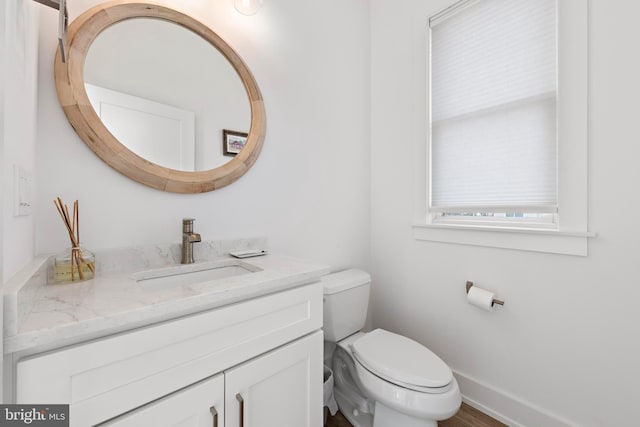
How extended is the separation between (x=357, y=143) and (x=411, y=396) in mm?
1483

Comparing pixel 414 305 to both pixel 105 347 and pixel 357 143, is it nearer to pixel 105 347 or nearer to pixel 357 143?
pixel 357 143

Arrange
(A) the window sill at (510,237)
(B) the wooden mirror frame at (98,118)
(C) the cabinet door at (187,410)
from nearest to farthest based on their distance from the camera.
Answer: (C) the cabinet door at (187,410) → (B) the wooden mirror frame at (98,118) → (A) the window sill at (510,237)

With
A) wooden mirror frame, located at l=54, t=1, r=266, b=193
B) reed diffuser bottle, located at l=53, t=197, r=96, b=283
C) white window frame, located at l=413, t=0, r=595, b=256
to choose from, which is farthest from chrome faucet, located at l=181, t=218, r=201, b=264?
white window frame, located at l=413, t=0, r=595, b=256

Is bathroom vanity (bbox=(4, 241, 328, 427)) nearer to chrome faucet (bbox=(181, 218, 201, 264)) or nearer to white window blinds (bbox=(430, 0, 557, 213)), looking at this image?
chrome faucet (bbox=(181, 218, 201, 264))

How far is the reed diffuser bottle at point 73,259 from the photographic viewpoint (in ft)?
2.76

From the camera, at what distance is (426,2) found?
1.68m

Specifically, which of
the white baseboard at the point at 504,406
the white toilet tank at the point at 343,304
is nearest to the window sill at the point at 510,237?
the white toilet tank at the point at 343,304

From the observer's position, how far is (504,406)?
55.1 inches

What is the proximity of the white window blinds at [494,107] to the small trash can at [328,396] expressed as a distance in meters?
1.12

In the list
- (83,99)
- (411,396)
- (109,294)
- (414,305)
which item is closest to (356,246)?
(414,305)

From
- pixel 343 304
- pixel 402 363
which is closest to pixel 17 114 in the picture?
pixel 343 304

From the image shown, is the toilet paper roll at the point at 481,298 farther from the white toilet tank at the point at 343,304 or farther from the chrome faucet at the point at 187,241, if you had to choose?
the chrome faucet at the point at 187,241

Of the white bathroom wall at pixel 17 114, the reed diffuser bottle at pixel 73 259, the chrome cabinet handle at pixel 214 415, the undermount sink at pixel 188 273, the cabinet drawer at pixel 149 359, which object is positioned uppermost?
the white bathroom wall at pixel 17 114

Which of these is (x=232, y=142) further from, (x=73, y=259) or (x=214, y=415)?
(x=214, y=415)
